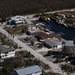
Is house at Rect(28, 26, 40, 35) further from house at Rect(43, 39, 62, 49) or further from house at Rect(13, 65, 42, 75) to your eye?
house at Rect(13, 65, 42, 75)

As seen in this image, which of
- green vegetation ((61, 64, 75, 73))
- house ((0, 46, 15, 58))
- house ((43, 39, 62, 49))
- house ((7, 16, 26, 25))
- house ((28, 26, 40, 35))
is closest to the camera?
green vegetation ((61, 64, 75, 73))

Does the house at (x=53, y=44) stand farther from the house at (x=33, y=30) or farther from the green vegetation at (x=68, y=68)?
the green vegetation at (x=68, y=68)

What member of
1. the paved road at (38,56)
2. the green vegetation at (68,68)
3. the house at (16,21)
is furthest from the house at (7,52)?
the house at (16,21)

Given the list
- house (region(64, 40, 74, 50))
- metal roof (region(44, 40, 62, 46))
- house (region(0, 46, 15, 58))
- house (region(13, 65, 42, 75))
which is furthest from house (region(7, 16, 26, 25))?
house (region(13, 65, 42, 75))

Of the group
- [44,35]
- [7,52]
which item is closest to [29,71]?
[7,52]

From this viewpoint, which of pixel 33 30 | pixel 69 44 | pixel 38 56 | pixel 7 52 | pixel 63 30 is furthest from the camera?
pixel 63 30

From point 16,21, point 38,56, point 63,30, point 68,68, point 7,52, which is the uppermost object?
point 16,21

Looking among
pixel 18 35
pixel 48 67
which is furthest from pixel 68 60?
pixel 18 35

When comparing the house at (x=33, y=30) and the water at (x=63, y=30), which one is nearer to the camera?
the water at (x=63, y=30)

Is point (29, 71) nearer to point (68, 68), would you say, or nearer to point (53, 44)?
point (68, 68)

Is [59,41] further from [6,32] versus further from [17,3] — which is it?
[17,3]
